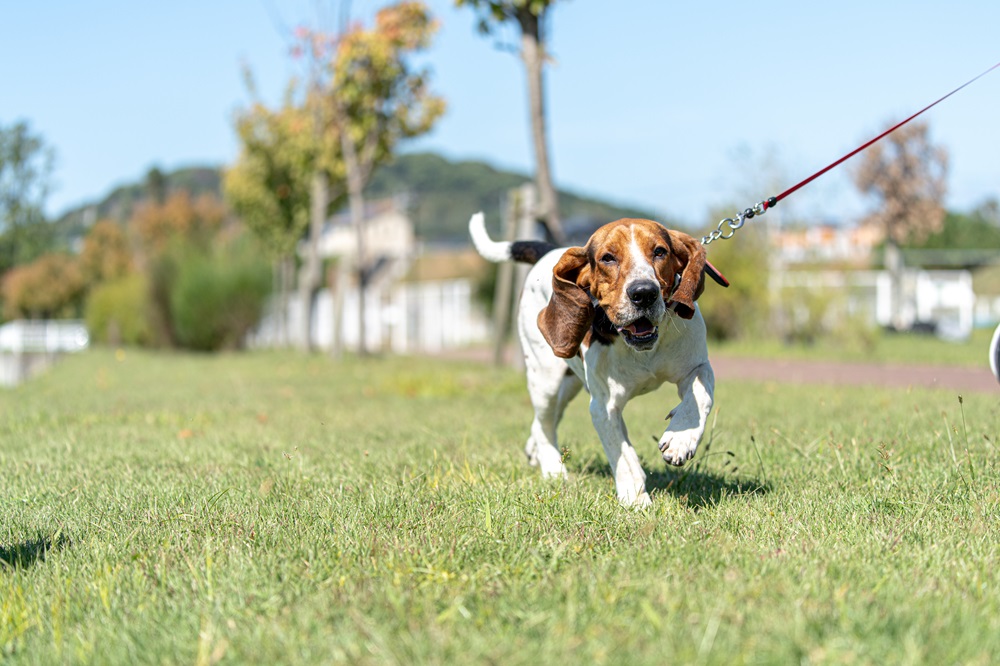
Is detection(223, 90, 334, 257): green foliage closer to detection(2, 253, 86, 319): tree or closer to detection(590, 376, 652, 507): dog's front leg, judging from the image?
→ detection(590, 376, 652, 507): dog's front leg

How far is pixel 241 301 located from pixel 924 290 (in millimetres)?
26971

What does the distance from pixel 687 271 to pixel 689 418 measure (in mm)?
565

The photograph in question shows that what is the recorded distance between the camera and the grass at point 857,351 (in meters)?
17.4

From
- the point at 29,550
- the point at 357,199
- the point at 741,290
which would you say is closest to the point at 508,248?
the point at 29,550

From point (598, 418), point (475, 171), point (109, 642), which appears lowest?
point (109, 642)

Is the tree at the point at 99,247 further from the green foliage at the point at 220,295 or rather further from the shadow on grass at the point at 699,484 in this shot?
the shadow on grass at the point at 699,484

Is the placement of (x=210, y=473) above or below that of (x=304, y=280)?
below

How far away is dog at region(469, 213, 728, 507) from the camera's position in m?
3.73

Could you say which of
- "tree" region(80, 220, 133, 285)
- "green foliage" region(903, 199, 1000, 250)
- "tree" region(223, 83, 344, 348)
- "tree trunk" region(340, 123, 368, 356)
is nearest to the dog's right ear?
"tree trunk" region(340, 123, 368, 356)

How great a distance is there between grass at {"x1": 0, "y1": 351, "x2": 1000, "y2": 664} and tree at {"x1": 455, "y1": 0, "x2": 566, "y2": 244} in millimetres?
5573

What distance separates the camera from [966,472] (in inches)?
179

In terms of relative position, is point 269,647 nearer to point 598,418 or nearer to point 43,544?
point 43,544

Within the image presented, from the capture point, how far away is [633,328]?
3732 mm

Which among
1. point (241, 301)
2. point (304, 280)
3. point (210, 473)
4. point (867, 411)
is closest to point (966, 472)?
point (867, 411)
